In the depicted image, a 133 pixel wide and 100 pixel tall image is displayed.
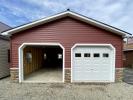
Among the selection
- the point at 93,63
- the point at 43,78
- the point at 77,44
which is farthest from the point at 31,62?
the point at 93,63

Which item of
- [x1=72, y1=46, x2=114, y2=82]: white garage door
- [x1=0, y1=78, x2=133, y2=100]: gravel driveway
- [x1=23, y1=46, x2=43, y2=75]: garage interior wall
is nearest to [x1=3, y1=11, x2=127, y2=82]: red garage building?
[x1=72, y1=46, x2=114, y2=82]: white garage door

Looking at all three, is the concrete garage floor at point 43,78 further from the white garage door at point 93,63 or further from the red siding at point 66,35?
the white garage door at point 93,63

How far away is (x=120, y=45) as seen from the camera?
1102 cm

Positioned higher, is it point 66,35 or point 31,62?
point 66,35

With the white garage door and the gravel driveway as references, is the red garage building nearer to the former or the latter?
the white garage door

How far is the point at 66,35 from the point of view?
35.7 ft

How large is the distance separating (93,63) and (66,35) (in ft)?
8.64

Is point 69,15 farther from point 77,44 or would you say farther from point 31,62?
point 31,62

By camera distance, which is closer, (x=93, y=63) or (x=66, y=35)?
(x=66, y=35)

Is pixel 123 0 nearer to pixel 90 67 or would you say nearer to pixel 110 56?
pixel 110 56

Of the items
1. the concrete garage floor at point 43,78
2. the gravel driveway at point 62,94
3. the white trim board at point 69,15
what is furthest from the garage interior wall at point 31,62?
the gravel driveway at point 62,94

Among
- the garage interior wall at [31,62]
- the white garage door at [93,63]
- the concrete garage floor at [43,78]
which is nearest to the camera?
the white garage door at [93,63]

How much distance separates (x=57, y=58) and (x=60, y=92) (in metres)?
18.6

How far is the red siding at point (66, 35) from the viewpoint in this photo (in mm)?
10820
